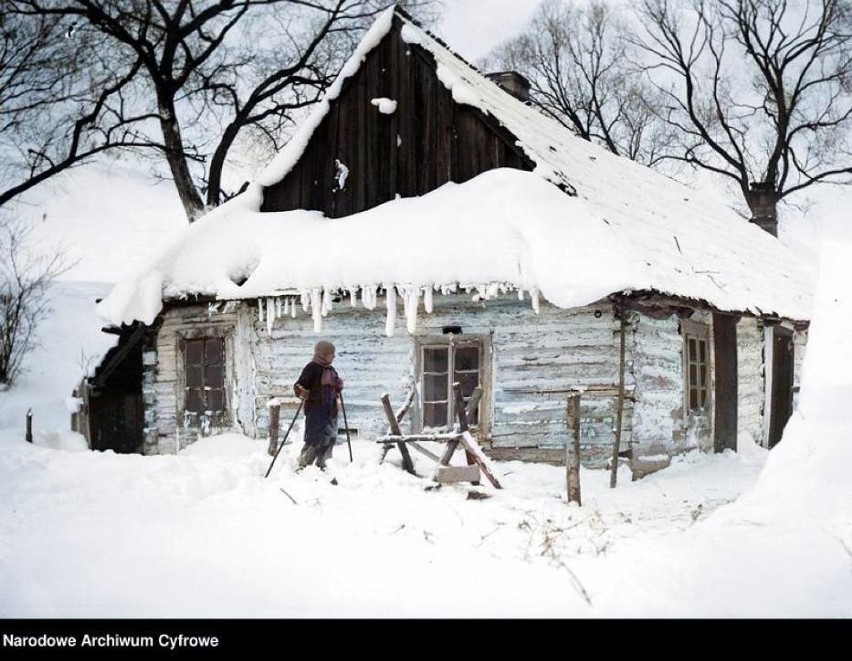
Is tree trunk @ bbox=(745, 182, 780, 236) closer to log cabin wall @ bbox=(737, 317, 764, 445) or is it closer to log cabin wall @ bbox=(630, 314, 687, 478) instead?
log cabin wall @ bbox=(737, 317, 764, 445)

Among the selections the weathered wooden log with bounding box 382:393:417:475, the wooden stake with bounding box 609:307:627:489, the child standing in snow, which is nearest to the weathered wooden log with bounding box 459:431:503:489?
the weathered wooden log with bounding box 382:393:417:475

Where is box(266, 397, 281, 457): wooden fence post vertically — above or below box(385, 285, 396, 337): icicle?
below

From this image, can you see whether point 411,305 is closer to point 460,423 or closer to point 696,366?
point 460,423

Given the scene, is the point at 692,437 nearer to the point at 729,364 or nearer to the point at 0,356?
the point at 729,364

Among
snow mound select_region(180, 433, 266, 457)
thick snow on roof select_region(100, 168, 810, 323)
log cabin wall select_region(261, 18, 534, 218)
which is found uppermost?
log cabin wall select_region(261, 18, 534, 218)

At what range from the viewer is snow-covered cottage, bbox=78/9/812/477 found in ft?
33.3

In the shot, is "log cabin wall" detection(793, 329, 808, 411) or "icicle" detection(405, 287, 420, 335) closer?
"icicle" detection(405, 287, 420, 335)

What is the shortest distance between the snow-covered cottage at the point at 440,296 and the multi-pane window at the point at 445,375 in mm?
32

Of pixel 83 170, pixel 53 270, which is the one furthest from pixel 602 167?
pixel 83 170

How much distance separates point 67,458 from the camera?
1013 cm

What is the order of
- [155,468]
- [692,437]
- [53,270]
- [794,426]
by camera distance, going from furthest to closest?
1. [53,270]
2. [692,437]
3. [155,468]
4. [794,426]

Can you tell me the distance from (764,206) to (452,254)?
16734 mm

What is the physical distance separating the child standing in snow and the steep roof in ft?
5.91
